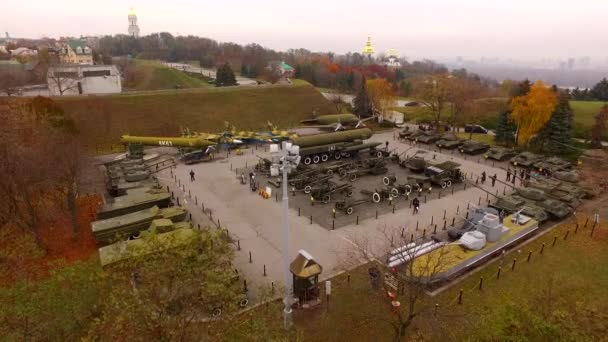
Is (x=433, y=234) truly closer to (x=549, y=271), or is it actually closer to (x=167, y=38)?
(x=549, y=271)

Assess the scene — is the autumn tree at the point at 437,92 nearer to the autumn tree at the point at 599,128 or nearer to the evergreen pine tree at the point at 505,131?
the evergreen pine tree at the point at 505,131

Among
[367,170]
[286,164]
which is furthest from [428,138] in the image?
[286,164]

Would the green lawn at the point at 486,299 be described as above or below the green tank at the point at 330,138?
below

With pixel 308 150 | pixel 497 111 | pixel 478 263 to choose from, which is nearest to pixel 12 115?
pixel 308 150

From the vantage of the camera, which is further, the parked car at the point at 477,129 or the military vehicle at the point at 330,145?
the parked car at the point at 477,129

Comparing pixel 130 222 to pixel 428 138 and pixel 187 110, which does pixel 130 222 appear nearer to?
pixel 187 110

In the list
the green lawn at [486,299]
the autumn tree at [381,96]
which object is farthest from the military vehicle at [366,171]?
the autumn tree at [381,96]
